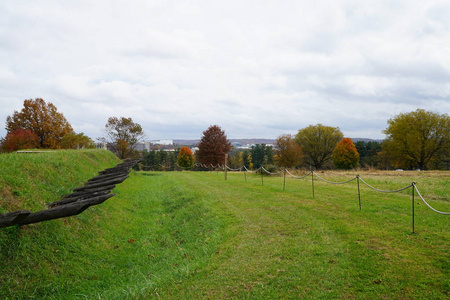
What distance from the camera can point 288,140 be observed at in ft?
169

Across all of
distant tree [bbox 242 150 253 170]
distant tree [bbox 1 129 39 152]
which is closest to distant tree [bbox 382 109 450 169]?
distant tree [bbox 1 129 39 152]

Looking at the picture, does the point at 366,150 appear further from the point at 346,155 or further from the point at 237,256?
the point at 237,256

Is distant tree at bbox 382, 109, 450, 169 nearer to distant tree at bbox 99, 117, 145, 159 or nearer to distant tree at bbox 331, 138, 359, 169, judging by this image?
distant tree at bbox 331, 138, 359, 169

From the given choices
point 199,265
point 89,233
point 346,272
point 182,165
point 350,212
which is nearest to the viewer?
point 346,272

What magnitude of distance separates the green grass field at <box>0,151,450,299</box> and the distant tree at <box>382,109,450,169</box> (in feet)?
130

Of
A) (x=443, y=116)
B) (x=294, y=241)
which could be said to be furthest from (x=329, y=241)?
(x=443, y=116)

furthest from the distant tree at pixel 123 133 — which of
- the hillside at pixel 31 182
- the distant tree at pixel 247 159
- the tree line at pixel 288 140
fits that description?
the distant tree at pixel 247 159

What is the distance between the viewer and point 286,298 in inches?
156

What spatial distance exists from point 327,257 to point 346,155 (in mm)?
49480

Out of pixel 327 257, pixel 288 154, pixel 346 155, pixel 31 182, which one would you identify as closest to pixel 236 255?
pixel 327 257

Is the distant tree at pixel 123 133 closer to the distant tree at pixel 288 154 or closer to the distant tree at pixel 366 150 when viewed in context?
the distant tree at pixel 288 154

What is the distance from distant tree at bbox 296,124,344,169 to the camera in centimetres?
6025

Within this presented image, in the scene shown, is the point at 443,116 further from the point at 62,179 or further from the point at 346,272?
the point at 62,179

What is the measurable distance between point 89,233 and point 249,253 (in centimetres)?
441
